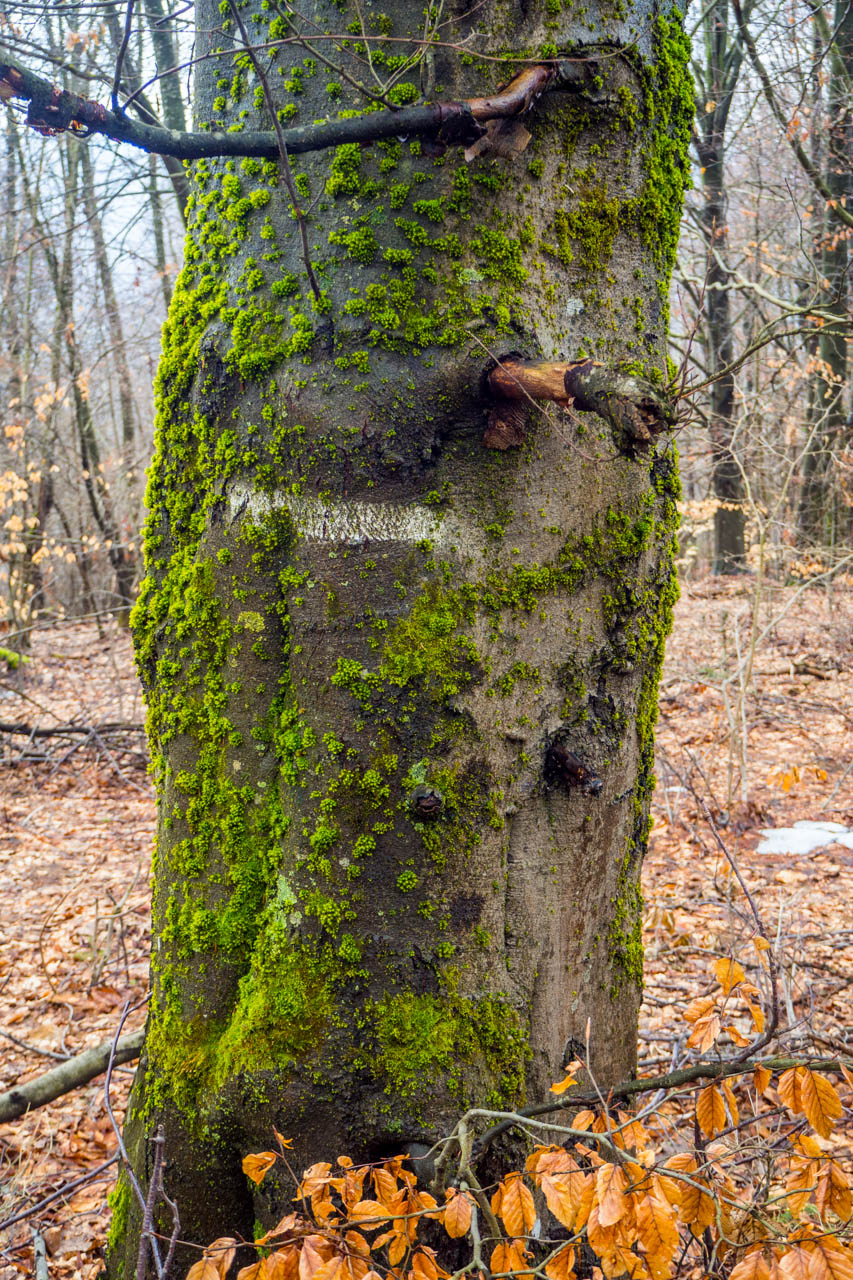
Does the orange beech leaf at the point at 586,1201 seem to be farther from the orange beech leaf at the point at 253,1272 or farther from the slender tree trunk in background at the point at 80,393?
the slender tree trunk in background at the point at 80,393

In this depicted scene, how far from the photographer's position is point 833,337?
10.6m

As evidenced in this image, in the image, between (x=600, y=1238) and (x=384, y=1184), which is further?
(x=384, y=1184)

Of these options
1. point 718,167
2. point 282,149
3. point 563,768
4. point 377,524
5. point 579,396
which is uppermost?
point 718,167

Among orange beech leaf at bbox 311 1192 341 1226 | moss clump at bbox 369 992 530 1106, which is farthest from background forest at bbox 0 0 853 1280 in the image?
orange beech leaf at bbox 311 1192 341 1226

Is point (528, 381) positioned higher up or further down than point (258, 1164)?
higher up

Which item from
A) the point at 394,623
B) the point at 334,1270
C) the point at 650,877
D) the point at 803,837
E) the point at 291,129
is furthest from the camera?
the point at 803,837

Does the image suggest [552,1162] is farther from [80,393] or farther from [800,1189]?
[80,393]

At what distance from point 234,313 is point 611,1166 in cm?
168

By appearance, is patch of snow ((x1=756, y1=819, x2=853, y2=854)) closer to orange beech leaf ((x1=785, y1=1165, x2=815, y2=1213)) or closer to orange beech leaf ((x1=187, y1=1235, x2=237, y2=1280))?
orange beech leaf ((x1=785, y1=1165, x2=815, y2=1213))

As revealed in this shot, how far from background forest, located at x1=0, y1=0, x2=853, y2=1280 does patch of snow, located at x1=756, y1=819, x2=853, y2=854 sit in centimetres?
3

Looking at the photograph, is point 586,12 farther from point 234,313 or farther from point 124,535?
point 124,535

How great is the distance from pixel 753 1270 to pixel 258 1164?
817mm

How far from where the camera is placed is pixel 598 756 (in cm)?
176

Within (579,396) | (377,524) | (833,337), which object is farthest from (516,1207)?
(833,337)
